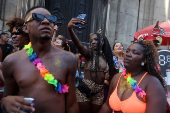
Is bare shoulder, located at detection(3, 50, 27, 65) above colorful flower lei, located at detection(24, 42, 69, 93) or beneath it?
above

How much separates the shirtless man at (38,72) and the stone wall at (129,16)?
339 inches

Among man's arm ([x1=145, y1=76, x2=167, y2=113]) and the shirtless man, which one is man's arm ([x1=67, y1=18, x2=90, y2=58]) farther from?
man's arm ([x1=145, y1=76, x2=167, y2=113])

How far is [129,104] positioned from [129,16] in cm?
1046

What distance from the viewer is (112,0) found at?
1107 centimetres

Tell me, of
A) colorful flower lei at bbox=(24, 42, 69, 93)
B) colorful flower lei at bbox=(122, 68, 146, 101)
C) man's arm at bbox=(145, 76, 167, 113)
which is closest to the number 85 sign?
colorful flower lei at bbox=(122, 68, 146, 101)

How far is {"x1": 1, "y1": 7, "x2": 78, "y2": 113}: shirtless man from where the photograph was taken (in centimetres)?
185

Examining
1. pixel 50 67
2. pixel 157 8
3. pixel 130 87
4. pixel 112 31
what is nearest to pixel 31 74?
pixel 50 67

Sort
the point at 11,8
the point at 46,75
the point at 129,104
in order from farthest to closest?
the point at 11,8 < the point at 129,104 < the point at 46,75

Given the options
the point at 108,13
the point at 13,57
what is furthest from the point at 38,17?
the point at 108,13

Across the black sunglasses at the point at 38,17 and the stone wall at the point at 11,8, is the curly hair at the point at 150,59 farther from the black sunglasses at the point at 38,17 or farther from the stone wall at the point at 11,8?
the stone wall at the point at 11,8

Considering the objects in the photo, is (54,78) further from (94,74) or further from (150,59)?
(94,74)

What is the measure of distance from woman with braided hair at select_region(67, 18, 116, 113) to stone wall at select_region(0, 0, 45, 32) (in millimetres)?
4379

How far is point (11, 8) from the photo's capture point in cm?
736

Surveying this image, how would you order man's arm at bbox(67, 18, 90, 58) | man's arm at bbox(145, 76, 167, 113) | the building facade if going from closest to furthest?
man's arm at bbox(145, 76, 167, 113)
man's arm at bbox(67, 18, 90, 58)
the building facade
